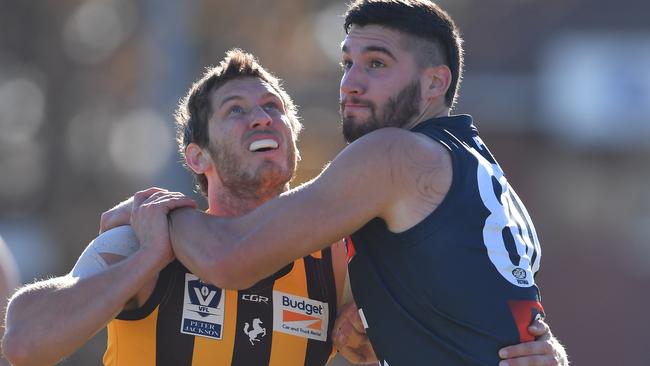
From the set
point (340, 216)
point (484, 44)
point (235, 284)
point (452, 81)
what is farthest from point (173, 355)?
point (484, 44)

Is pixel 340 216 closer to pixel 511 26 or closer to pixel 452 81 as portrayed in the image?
pixel 452 81

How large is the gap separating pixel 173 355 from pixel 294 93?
1836 centimetres

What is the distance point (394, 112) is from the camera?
504cm

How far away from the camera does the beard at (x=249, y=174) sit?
17.9 ft

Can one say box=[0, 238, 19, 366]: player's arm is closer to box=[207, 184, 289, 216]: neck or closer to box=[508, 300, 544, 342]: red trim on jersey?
box=[207, 184, 289, 216]: neck

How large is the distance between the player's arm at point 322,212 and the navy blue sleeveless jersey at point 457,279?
176mm

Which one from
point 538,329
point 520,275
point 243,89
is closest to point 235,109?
point 243,89

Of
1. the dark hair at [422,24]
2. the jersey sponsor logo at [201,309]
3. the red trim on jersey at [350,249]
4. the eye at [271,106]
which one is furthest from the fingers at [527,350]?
the eye at [271,106]

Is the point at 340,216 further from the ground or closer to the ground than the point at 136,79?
closer to the ground

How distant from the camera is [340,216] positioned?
15.3 feet

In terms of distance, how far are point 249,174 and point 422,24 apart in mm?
1061

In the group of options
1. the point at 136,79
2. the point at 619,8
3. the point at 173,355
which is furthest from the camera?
the point at 136,79

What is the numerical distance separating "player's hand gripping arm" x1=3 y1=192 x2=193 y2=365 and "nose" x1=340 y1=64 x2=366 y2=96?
1.00m

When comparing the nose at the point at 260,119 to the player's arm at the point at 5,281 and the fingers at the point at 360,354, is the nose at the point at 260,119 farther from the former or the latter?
the player's arm at the point at 5,281
